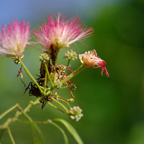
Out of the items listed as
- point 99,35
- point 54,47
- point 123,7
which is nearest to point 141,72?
point 99,35

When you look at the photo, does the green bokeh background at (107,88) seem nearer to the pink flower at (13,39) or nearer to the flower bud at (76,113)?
the pink flower at (13,39)

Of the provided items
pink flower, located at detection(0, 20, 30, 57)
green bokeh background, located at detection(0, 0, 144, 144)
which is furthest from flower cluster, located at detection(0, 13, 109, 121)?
green bokeh background, located at detection(0, 0, 144, 144)

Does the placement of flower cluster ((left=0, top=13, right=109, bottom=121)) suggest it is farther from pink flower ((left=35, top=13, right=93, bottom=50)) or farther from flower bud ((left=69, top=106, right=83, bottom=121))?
flower bud ((left=69, top=106, right=83, bottom=121))

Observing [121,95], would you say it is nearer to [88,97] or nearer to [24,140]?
[88,97]

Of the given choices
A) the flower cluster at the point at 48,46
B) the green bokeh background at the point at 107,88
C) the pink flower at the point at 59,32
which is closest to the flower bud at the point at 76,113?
the flower cluster at the point at 48,46

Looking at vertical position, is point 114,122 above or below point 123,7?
below

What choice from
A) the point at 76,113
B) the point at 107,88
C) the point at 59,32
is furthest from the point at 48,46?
the point at 107,88
